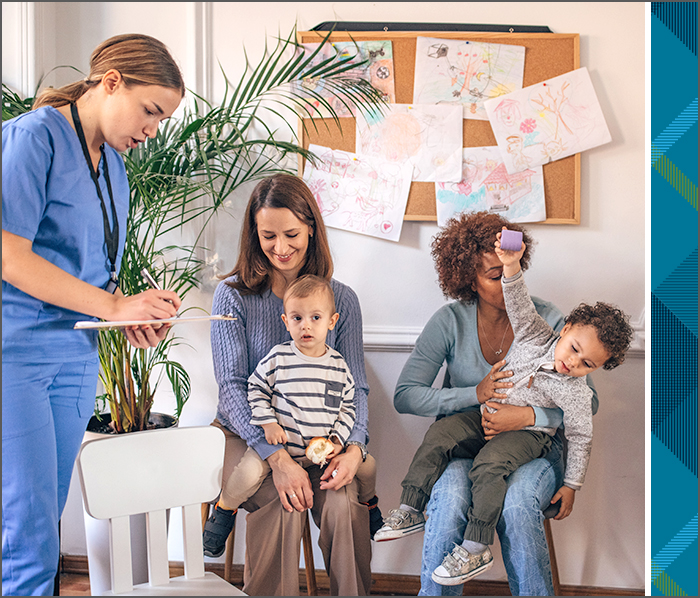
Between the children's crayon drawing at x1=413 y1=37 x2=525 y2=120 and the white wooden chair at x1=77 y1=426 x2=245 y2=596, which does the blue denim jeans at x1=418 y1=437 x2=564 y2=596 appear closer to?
the white wooden chair at x1=77 y1=426 x2=245 y2=596

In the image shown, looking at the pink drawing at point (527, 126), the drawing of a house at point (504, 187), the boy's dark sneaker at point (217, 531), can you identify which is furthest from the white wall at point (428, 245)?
the boy's dark sneaker at point (217, 531)

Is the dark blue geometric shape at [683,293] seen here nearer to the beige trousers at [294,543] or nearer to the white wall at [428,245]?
the beige trousers at [294,543]

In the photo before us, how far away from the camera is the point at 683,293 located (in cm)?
70

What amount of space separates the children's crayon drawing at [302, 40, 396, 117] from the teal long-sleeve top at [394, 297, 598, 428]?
32.8 inches

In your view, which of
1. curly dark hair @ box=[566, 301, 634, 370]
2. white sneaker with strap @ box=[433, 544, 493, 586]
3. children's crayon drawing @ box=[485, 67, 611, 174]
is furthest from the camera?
children's crayon drawing @ box=[485, 67, 611, 174]

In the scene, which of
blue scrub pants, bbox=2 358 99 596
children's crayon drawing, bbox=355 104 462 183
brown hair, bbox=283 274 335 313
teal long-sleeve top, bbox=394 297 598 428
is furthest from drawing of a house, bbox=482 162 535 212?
blue scrub pants, bbox=2 358 99 596

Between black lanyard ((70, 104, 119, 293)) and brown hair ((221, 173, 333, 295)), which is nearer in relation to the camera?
black lanyard ((70, 104, 119, 293))

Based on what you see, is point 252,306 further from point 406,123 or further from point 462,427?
point 406,123

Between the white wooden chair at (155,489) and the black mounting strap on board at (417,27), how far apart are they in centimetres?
153

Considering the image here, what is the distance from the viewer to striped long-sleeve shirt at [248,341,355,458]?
157cm

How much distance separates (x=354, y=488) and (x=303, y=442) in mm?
189

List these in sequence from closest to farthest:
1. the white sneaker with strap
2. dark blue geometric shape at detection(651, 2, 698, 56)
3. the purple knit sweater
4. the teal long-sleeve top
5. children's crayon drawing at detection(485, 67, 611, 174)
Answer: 1. dark blue geometric shape at detection(651, 2, 698, 56)
2. the white sneaker with strap
3. the purple knit sweater
4. the teal long-sleeve top
5. children's crayon drawing at detection(485, 67, 611, 174)

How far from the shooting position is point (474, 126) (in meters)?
2.08

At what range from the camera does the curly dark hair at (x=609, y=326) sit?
1533 millimetres
